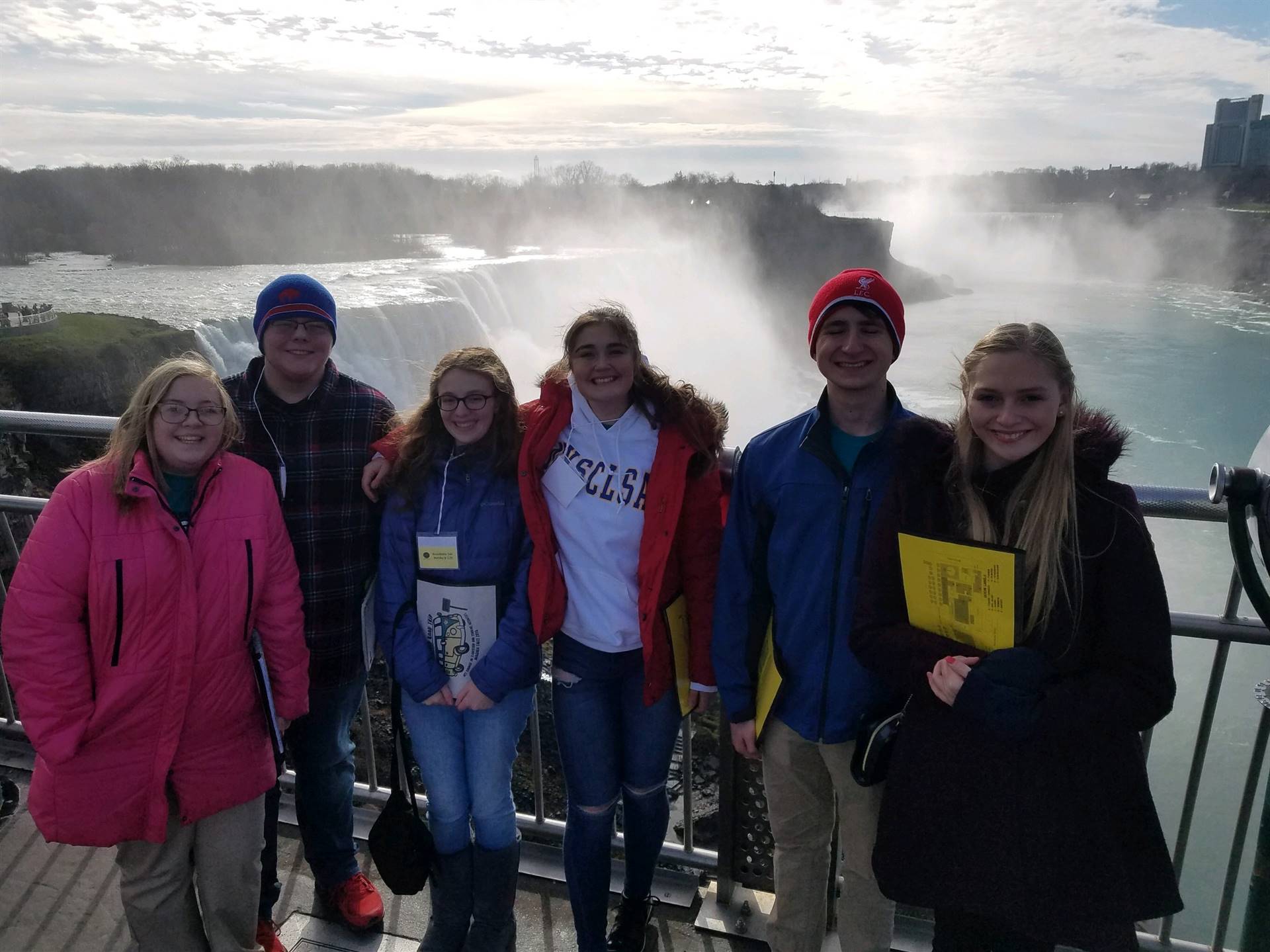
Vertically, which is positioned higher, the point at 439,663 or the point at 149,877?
the point at 439,663

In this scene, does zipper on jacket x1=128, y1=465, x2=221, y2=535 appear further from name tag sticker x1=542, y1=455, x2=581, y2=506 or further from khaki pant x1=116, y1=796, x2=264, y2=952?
name tag sticker x1=542, y1=455, x2=581, y2=506

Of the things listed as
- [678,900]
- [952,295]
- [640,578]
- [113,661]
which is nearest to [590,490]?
[640,578]

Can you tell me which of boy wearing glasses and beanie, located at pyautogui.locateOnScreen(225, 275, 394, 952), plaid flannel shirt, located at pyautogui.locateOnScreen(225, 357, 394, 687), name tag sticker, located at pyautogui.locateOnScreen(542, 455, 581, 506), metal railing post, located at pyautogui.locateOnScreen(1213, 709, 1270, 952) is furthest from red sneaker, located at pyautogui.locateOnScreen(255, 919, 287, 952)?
metal railing post, located at pyautogui.locateOnScreen(1213, 709, 1270, 952)

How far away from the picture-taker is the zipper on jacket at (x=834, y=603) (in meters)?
2.03

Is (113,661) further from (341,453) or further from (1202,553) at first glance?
(1202,553)

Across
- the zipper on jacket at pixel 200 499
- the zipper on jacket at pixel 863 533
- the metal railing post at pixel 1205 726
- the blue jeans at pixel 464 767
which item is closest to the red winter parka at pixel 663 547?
the blue jeans at pixel 464 767

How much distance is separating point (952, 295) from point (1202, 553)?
76.1 m

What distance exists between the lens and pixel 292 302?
2.43 metres

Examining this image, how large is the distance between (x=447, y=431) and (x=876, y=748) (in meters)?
1.42

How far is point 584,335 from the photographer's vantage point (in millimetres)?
2305

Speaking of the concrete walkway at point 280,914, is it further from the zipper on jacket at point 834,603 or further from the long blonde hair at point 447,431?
the long blonde hair at point 447,431

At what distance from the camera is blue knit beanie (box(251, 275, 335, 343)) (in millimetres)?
2426

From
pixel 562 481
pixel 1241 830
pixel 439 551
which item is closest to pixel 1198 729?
pixel 1241 830

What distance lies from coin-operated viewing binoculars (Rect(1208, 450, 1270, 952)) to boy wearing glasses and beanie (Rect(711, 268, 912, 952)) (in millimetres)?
763
